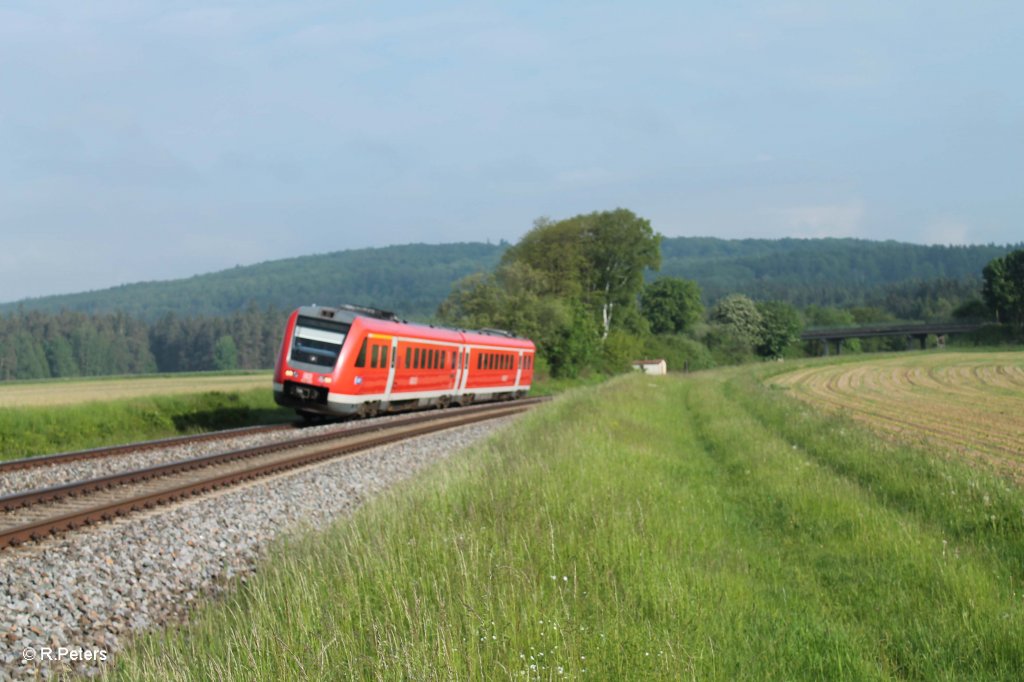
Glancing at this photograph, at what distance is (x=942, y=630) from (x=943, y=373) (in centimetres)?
4723

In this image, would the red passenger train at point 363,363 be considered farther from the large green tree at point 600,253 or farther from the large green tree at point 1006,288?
the large green tree at point 1006,288

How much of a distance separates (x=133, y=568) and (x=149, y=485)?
486cm

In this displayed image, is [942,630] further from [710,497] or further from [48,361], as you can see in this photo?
[48,361]

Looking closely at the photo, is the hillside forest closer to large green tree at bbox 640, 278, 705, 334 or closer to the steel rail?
large green tree at bbox 640, 278, 705, 334

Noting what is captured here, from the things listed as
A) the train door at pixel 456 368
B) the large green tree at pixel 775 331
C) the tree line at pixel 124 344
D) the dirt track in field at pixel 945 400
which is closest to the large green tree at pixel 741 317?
the large green tree at pixel 775 331

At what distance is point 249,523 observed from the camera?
384 inches

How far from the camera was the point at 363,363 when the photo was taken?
2297 centimetres

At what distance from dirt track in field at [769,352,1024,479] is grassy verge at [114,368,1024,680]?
15.8ft

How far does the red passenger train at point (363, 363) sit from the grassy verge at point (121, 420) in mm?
2469

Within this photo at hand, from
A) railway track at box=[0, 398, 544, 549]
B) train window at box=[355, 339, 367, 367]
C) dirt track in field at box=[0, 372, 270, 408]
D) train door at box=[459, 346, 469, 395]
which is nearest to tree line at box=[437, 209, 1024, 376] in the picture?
dirt track in field at box=[0, 372, 270, 408]

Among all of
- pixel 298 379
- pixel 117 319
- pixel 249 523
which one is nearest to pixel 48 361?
pixel 117 319

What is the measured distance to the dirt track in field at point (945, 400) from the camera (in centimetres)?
1778

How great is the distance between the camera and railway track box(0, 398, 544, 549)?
9.14 m

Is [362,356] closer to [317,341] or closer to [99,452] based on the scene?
[317,341]
